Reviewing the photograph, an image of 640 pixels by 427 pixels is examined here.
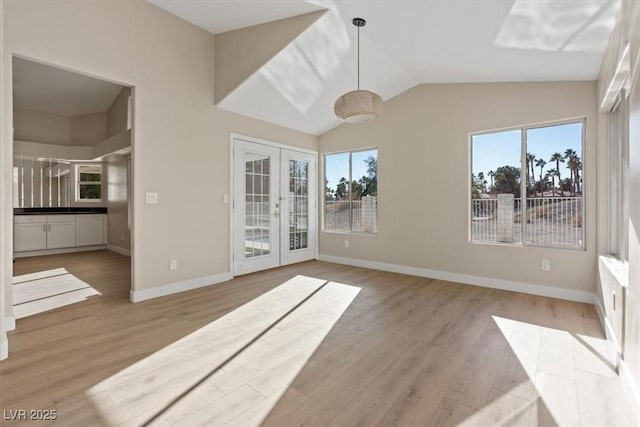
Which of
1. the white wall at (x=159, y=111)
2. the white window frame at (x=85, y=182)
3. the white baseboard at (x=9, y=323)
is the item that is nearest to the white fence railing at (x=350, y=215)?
the white wall at (x=159, y=111)

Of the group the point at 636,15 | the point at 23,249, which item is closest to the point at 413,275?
the point at 636,15

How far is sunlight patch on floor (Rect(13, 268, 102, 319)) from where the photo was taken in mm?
Answer: 3309

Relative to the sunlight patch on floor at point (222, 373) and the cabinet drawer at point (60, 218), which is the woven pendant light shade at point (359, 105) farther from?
the cabinet drawer at point (60, 218)

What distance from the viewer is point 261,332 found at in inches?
Result: 107

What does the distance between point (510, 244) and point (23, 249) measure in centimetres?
877

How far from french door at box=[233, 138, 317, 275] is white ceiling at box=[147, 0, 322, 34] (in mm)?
1563

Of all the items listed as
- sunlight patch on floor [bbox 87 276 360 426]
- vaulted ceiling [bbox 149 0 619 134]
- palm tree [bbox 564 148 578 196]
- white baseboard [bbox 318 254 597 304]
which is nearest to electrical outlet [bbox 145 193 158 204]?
vaulted ceiling [bbox 149 0 619 134]

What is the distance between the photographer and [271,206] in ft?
17.3

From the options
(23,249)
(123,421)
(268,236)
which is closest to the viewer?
(123,421)

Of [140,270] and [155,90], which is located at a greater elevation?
[155,90]

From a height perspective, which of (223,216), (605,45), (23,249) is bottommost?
(23,249)

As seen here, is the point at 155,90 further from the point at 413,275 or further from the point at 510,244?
the point at 510,244

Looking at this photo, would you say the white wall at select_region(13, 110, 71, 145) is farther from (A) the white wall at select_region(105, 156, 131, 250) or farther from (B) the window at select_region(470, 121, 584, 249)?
(B) the window at select_region(470, 121, 584, 249)

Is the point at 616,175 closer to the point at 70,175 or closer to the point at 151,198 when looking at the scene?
the point at 151,198
